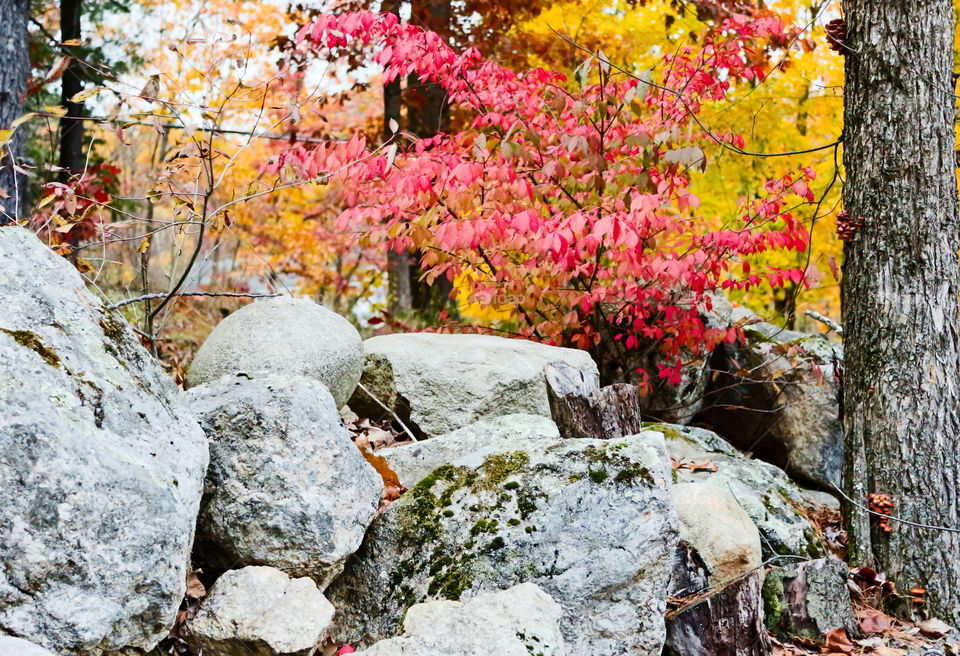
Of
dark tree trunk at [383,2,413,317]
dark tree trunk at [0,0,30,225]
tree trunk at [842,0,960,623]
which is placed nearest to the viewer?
tree trunk at [842,0,960,623]

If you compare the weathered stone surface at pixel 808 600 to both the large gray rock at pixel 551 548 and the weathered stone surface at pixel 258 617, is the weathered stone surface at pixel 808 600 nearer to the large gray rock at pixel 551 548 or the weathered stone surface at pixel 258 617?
the large gray rock at pixel 551 548

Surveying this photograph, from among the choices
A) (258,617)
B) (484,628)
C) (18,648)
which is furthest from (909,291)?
(18,648)

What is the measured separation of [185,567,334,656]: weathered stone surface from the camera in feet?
8.73

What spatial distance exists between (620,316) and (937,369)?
2.39 meters

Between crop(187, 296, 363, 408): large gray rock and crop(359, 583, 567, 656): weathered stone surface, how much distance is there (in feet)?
7.33

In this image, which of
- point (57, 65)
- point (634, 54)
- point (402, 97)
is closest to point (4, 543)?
point (57, 65)

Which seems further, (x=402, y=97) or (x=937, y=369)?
(x=402, y=97)

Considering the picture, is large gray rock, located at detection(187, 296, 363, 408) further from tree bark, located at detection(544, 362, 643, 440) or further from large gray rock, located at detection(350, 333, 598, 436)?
tree bark, located at detection(544, 362, 643, 440)

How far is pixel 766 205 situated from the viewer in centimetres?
590

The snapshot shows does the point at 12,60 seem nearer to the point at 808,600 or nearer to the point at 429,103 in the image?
the point at 429,103

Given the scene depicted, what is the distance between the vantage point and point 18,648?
78.7 inches

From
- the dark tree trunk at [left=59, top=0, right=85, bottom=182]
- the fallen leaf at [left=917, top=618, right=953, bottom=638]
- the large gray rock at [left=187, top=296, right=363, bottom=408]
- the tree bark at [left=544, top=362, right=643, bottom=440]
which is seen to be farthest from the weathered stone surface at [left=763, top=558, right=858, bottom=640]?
the dark tree trunk at [left=59, top=0, right=85, bottom=182]

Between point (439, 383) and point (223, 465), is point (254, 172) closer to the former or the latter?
point (439, 383)

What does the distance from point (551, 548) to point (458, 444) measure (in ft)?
3.61
